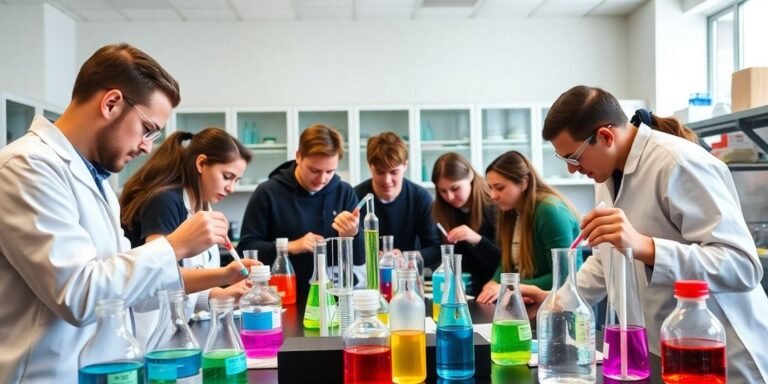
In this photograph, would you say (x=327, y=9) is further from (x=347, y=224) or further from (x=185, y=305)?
(x=185, y=305)

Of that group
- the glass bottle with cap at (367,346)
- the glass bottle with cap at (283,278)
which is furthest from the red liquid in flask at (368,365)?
the glass bottle with cap at (283,278)

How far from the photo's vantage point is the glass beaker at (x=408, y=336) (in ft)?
3.58

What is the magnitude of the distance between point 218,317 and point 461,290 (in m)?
0.46

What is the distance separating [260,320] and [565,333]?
0.69m

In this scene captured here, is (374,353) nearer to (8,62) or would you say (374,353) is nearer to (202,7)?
(202,7)

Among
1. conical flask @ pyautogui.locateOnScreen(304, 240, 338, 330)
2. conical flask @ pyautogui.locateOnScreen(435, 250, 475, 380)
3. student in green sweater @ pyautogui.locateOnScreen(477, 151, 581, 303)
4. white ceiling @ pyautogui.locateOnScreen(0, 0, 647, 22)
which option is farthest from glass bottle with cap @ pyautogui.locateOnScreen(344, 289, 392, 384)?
white ceiling @ pyautogui.locateOnScreen(0, 0, 647, 22)

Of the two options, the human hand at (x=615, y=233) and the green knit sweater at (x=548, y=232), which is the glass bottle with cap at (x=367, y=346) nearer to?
the human hand at (x=615, y=233)

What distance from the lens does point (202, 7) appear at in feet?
15.9

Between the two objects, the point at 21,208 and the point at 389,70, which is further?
the point at 389,70

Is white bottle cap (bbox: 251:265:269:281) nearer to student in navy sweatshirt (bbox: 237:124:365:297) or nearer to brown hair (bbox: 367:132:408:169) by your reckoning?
student in navy sweatshirt (bbox: 237:124:365:297)

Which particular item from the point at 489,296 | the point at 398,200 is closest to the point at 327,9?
the point at 398,200

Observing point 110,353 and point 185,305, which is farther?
point 185,305

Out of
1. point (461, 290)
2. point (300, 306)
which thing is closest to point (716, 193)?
point (461, 290)

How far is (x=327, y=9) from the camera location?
4973 millimetres
